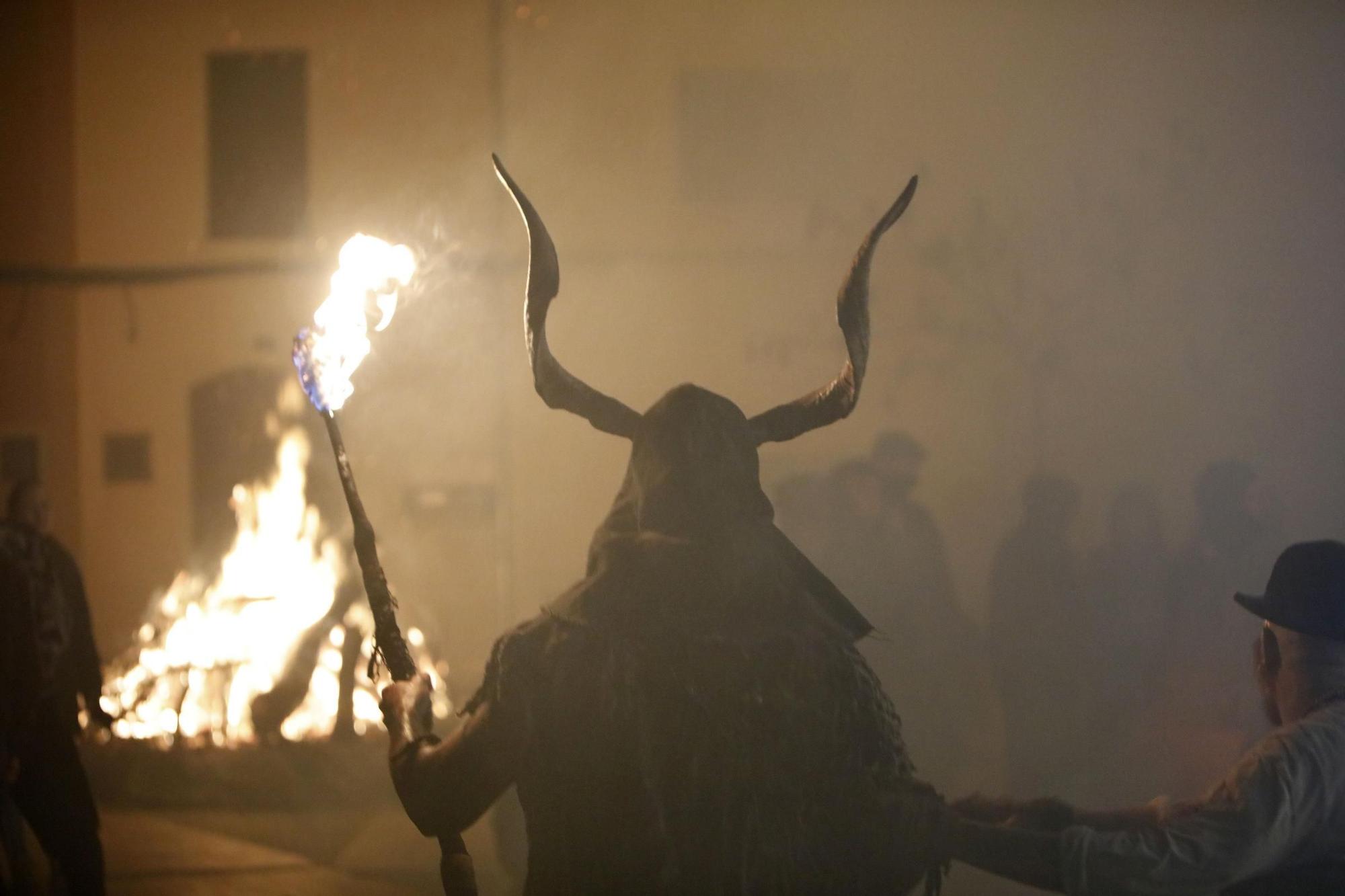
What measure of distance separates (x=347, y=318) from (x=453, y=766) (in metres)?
1.27

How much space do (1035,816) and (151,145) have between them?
4474 mm

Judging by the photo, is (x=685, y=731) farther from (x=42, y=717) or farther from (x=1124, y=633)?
(x=42, y=717)

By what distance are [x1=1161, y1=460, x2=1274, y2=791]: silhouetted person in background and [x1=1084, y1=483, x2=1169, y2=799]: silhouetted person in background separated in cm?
8

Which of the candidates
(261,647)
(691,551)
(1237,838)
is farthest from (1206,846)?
(261,647)

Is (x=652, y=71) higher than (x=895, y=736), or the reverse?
(x=652, y=71)

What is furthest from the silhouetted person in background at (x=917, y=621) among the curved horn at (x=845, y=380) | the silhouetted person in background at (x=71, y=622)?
the silhouetted person in background at (x=71, y=622)

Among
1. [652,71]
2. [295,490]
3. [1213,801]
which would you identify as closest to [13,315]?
[295,490]

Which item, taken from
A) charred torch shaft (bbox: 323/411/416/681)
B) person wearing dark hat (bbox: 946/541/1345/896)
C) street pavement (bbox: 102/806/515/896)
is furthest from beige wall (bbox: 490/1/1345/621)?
person wearing dark hat (bbox: 946/541/1345/896)

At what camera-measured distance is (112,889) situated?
4.04 metres

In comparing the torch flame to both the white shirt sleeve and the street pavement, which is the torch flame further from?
the street pavement

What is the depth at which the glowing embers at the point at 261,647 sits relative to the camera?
4.47m

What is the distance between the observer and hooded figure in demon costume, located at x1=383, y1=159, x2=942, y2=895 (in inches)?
84.3

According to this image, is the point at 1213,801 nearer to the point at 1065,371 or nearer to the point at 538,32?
the point at 1065,371

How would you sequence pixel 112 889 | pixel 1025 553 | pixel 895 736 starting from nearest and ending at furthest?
1. pixel 895 736
2. pixel 112 889
3. pixel 1025 553
